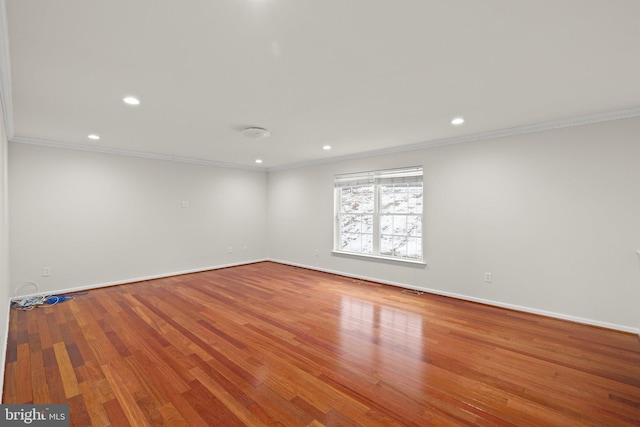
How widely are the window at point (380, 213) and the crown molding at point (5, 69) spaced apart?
178 inches

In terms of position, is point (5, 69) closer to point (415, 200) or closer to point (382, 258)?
point (415, 200)

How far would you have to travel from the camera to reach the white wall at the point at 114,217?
416 centimetres

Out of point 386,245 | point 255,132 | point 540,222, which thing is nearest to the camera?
point 540,222

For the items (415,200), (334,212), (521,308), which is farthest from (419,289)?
(334,212)

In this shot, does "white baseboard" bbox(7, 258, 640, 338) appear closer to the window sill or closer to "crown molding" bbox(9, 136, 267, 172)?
the window sill

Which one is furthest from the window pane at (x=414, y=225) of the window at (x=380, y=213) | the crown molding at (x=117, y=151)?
the crown molding at (x=117, y=151)

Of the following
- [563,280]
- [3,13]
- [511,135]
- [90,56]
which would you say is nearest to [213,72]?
[90,56]

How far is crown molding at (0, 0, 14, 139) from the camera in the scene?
153cm

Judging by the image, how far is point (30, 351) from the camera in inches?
102

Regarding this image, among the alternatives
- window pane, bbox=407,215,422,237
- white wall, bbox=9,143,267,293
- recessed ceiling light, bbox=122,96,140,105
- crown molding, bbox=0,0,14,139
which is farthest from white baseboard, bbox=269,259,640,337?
crown molding, bbox=0,0,14,139

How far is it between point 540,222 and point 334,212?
3384 millimetres

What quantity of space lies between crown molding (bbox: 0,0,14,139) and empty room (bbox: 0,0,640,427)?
0.03 metres

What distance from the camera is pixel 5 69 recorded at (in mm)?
2035

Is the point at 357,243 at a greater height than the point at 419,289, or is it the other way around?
the point at 357,243
